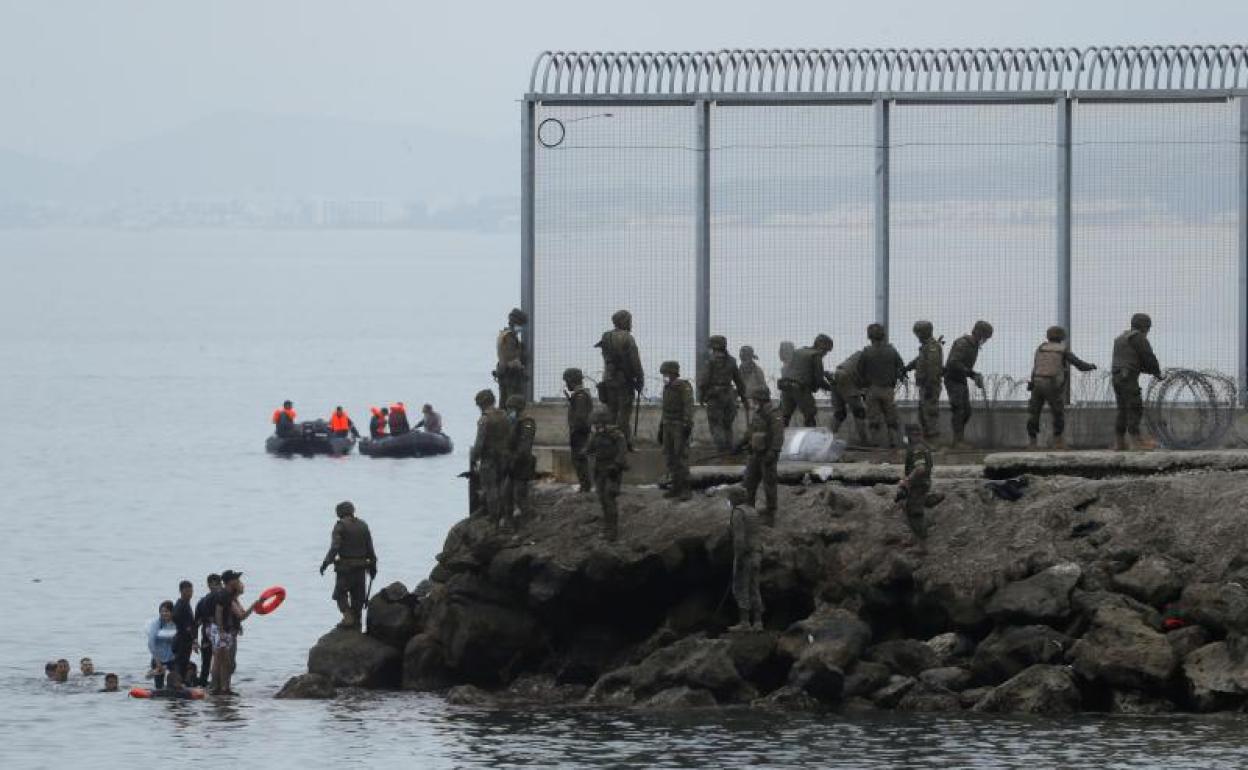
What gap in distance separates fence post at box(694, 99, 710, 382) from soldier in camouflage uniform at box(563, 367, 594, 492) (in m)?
2.50

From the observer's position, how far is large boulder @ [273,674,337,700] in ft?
110

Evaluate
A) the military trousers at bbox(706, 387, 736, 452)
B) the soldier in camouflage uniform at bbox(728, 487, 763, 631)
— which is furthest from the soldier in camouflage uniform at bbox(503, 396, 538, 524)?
the soldier in camouflage uniform at bbox(728, 487, 763, 631)

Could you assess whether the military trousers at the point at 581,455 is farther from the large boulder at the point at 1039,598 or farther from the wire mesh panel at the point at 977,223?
the large boulder at the point at 1039,598

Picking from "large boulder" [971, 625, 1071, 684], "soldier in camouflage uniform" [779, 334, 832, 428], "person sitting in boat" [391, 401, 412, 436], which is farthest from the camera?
"person sitting in boat" [391, 401, 412, 436]

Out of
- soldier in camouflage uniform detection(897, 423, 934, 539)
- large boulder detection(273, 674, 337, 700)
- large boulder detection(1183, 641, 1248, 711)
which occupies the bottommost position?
large boulder detection(273, 674, 337, 700)

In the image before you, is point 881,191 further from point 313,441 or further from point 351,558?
point 313,441

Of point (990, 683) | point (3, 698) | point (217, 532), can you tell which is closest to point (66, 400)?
point (217, 532)

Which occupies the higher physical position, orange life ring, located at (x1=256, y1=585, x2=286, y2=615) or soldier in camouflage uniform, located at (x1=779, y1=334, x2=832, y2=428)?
soldier in camouflage uniform, located at (x1=779, y1=334, x2=832, y2=428)

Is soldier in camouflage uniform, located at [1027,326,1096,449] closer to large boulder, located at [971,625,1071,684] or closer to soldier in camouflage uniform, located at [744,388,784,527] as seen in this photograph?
soldier in camouflage uniform, located at [744,388,784,527]

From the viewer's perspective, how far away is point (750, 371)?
116ft

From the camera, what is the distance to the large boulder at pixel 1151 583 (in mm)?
30062

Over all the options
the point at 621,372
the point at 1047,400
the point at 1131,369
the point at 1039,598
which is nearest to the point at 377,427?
the point at 621,372

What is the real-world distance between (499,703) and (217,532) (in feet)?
119

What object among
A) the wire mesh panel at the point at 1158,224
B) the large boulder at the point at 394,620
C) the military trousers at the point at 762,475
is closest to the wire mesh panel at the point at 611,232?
the large boulder at the point at 394,620
